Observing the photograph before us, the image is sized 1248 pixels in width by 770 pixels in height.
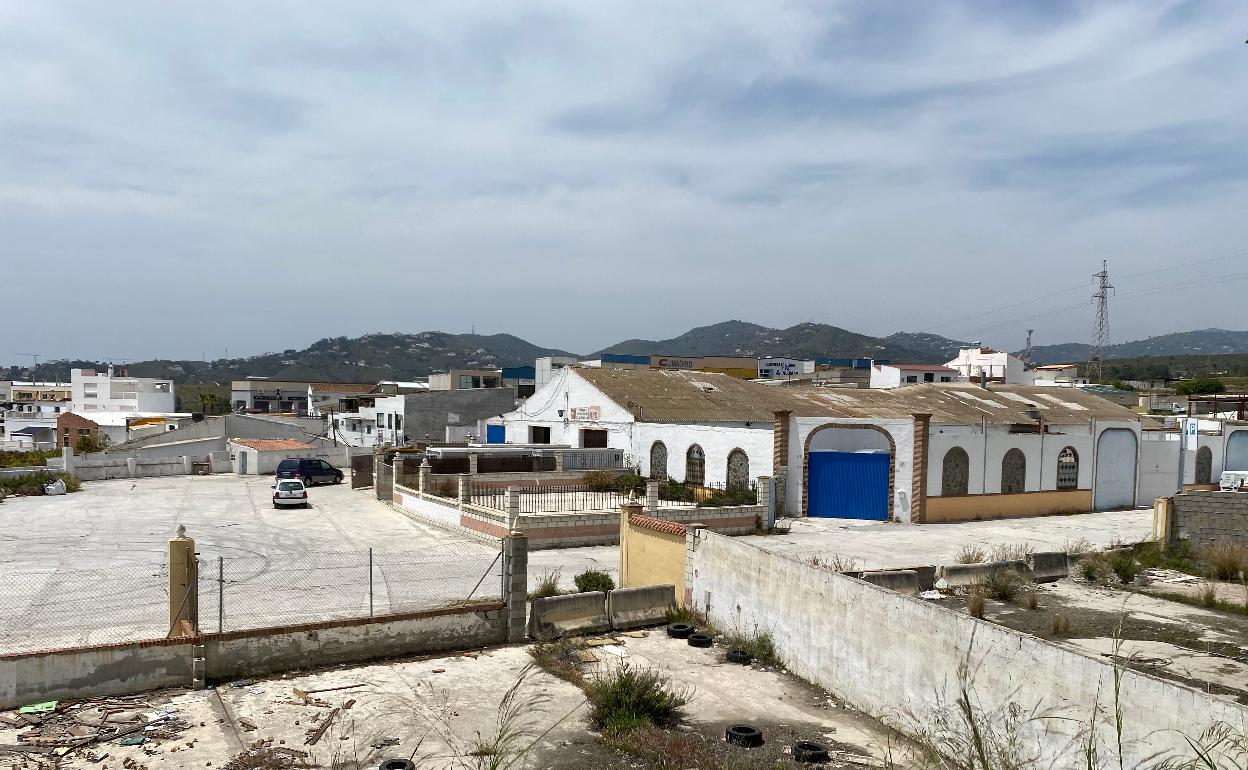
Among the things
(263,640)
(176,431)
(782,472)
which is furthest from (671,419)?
(176,431)

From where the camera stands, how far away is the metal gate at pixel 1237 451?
35.3 meters

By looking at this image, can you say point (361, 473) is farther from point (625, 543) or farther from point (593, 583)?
point (593, 583)

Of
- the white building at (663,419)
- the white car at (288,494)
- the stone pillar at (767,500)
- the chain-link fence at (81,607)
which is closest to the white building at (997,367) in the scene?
the white building at (663,419)

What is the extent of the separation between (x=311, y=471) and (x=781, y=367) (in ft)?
209

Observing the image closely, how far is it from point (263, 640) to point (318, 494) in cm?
2531

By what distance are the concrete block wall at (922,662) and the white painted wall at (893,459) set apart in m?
13.3

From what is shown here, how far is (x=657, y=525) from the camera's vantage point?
16.6 m

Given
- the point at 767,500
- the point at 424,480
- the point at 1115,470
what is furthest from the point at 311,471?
the point at 1115,470

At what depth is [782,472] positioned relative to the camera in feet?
90.5

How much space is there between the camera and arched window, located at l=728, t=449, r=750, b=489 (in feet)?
96.5

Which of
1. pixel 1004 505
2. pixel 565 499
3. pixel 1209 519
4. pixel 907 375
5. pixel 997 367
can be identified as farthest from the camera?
pixel 997 367

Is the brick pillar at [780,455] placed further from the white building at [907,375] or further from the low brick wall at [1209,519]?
the white building at [907,375]

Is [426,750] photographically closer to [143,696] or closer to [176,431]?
[143,696]

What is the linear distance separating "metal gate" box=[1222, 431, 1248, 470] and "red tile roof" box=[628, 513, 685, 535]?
31.1 metres
